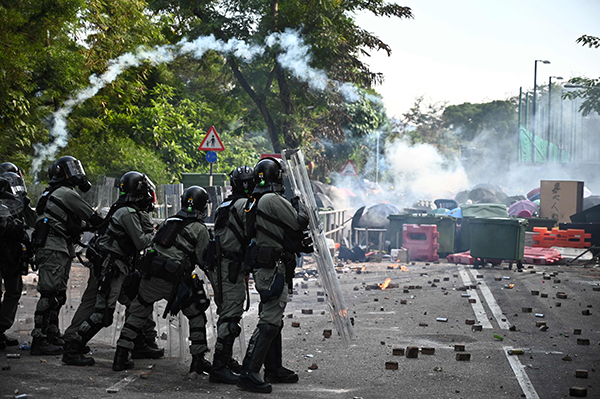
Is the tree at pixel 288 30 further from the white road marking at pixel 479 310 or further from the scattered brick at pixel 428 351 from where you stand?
the scattered brick at pixel 428 351

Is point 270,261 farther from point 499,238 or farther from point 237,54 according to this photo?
point 237,54

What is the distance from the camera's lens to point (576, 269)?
15.5 metres

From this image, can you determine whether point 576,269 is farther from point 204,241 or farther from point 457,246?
point 204,241

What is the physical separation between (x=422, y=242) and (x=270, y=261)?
1252 cm

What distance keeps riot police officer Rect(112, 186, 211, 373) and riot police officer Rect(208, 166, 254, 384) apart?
0.19 meters

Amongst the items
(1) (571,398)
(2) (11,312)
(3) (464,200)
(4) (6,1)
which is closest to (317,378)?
(1) (571,398)

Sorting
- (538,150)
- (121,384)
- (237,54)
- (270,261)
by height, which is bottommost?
(121,384)

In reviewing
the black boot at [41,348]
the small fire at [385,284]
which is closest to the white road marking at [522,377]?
the black boot at [41,348]

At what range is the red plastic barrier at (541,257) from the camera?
651 inches

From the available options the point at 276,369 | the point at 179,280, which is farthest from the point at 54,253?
the point at 276,369

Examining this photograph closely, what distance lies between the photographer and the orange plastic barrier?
60.8ft

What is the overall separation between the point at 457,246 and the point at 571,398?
12945mm

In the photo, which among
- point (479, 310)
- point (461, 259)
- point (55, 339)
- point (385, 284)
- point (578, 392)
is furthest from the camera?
point (461, 259)

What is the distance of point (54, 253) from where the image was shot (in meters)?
6.54
